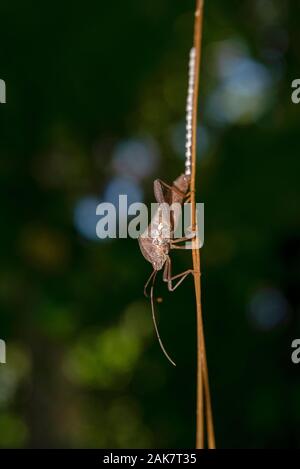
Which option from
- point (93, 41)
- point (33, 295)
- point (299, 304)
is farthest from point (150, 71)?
point (299, 304)

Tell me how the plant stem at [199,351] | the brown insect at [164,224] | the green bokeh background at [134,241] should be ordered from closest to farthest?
the plant stem at [199,351]
the brown insect at [164,224]
the green bokeh background at [134,241]

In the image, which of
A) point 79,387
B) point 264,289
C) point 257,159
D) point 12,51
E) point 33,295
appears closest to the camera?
point 12,51

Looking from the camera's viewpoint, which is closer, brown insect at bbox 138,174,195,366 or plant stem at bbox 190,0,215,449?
plant stem at bbox 190,0,215,449

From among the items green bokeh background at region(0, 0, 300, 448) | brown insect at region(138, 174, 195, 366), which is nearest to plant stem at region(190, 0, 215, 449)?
brown insect at region(138, 174, 195, 366)

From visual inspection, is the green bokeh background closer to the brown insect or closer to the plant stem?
the brown insect

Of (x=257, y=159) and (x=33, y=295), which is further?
(x=33, y=295)

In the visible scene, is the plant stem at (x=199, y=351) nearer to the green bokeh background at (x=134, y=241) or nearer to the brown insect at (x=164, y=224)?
the brown insect at (x=164, y=224)

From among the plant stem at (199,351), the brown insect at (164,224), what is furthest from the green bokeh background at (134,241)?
the plant stem at (199,351)

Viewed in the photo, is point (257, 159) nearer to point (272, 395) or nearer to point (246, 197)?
point (246, 197)
